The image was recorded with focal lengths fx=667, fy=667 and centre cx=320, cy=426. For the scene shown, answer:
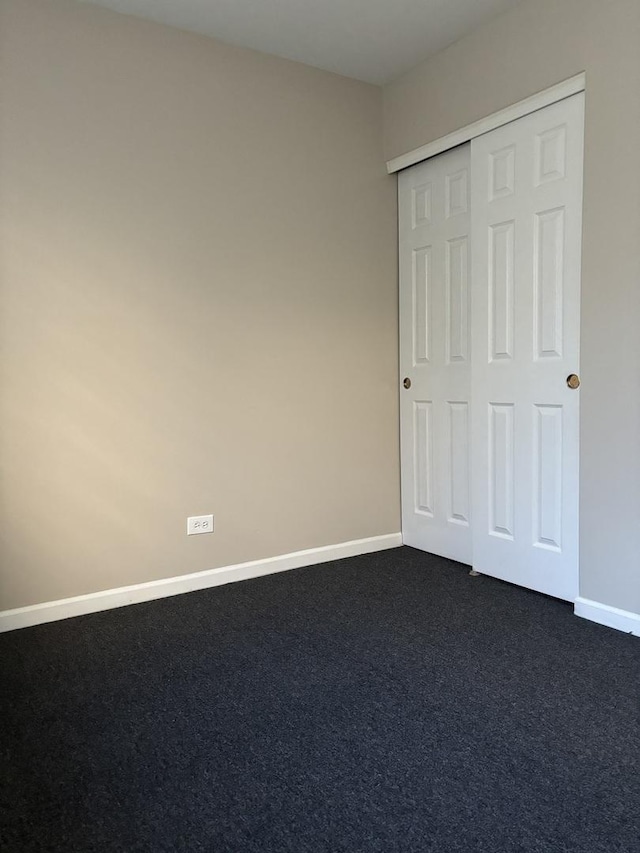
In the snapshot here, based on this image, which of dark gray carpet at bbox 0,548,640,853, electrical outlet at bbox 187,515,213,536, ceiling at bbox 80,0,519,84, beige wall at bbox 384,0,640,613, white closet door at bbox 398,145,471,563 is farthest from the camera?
white closet door at bbox 398,145,471,563

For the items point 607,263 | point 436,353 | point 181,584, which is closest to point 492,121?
point 607,263

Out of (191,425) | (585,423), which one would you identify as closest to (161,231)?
(191,425)

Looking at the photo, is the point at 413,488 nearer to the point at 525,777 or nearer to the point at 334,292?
the point at 334,292

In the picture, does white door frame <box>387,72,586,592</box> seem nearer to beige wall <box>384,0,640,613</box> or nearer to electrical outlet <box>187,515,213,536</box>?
beige wall <box>384,0,640,613</box>

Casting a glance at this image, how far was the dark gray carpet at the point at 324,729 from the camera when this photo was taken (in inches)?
59.5

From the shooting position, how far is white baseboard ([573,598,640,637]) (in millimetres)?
2537

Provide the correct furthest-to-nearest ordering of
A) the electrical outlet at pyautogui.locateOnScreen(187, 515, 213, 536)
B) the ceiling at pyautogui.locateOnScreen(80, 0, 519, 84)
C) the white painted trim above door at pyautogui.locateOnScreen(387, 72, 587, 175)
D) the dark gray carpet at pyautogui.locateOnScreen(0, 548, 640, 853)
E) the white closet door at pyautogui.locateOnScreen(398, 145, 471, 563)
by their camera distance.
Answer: the white closet door at pyautogui.locateOnScreen(398, 145, 471, 563), the electrical outlet at pyautogui.locateOnScreen(187, 515, 213, 536), the ceiling at pyautogui.locateOnScreen(80, 0, 519, 84), the white painted trim above door at pyautogui.locateOnScreen(387, 72, 587, 175), the dark gray carpet at pyautogui.locateOnScreen(0, 548, 640, 853)

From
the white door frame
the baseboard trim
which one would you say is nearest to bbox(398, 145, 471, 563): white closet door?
the white door frame

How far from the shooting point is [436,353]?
3.57m

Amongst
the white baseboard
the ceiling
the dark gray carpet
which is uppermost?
the ceiling

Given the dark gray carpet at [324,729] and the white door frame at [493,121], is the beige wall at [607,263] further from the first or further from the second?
the dark gray carpet at [324,729]

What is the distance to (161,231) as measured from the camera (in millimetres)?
3039

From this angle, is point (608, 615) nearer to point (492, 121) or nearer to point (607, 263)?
point (607, 263)

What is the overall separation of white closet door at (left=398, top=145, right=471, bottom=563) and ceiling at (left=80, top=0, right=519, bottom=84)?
541mm
